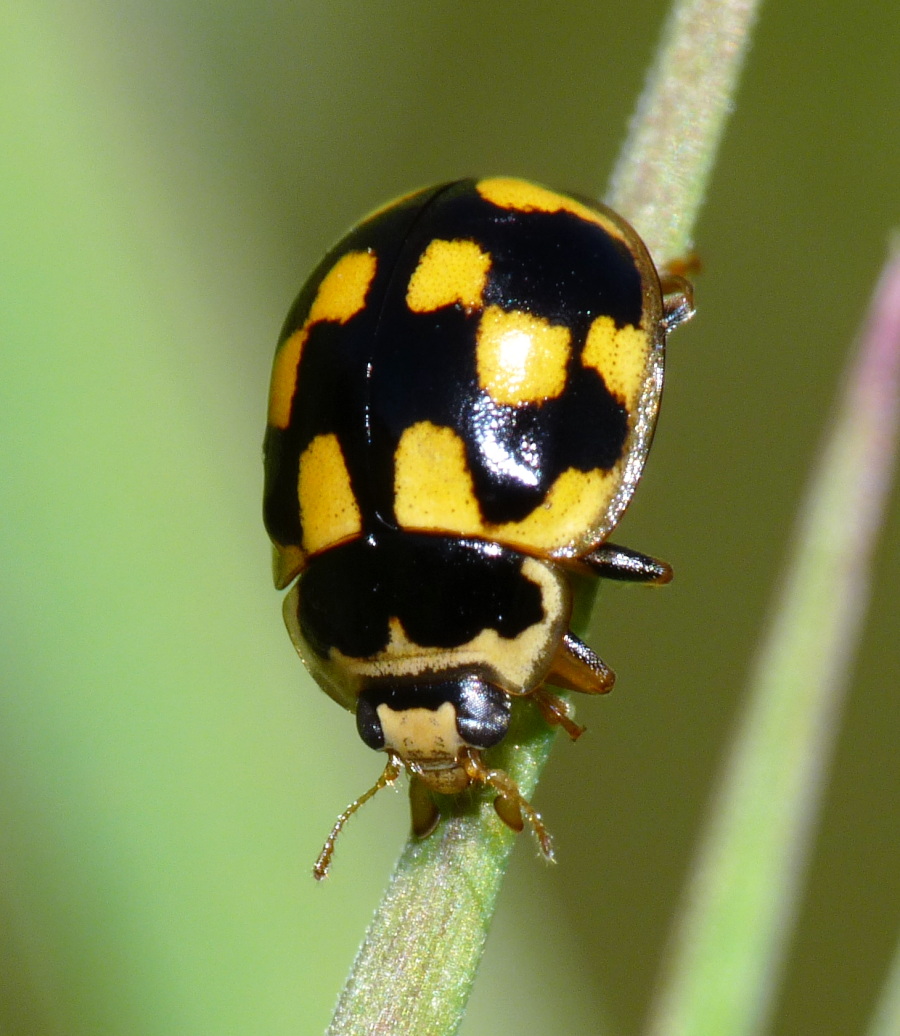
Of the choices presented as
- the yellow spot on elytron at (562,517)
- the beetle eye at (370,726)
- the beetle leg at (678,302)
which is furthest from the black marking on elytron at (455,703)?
the beetle leg at (678,302)

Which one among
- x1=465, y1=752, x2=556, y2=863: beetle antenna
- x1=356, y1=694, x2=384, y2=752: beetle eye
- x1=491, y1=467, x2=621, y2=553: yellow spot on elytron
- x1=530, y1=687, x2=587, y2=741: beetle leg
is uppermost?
x1=491, y1=467, x2=621, y2=553: yellow spot on elytron

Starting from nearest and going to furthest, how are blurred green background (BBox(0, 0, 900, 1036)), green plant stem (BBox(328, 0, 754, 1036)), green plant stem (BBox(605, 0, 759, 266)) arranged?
green plant stem (BBox(328, 0, 754, 1036)), green plant stem (BBox(605, 0, 759, 266)), blurred green background (BBox(0, 0, 900, 1036))

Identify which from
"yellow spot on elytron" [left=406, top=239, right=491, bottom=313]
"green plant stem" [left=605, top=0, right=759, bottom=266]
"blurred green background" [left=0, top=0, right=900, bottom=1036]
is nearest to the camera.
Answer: "green plant stem" [left=605, top=0, right=759, bottom=266]

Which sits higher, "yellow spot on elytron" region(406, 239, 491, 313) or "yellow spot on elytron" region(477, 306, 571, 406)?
"yellow spot on elytron" region(406, 239, 491, 313)

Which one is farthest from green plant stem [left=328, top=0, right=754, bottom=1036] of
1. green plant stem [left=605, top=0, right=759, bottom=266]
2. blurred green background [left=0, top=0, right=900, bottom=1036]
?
blurred green background [left=0, top=0, right=900, bottom=1036]

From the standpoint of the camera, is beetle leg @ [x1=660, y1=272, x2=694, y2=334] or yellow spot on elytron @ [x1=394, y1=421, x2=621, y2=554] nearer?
yellow spot on elytron @ [x1=394, y1=421, x2=621, y2=554]

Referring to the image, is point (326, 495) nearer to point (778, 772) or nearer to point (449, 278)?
point (449, 278)

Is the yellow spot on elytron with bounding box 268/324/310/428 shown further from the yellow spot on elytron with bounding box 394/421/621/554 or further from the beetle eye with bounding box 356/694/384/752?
the beetle eye with bounding box 356/694/384/752

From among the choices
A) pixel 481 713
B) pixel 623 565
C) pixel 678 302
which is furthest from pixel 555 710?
pixel 678 302

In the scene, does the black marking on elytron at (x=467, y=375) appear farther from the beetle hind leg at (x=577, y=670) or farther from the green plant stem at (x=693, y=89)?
the green plant stem at (x=693, y=89)

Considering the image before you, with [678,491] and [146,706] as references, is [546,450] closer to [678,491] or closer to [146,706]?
[146,706]
